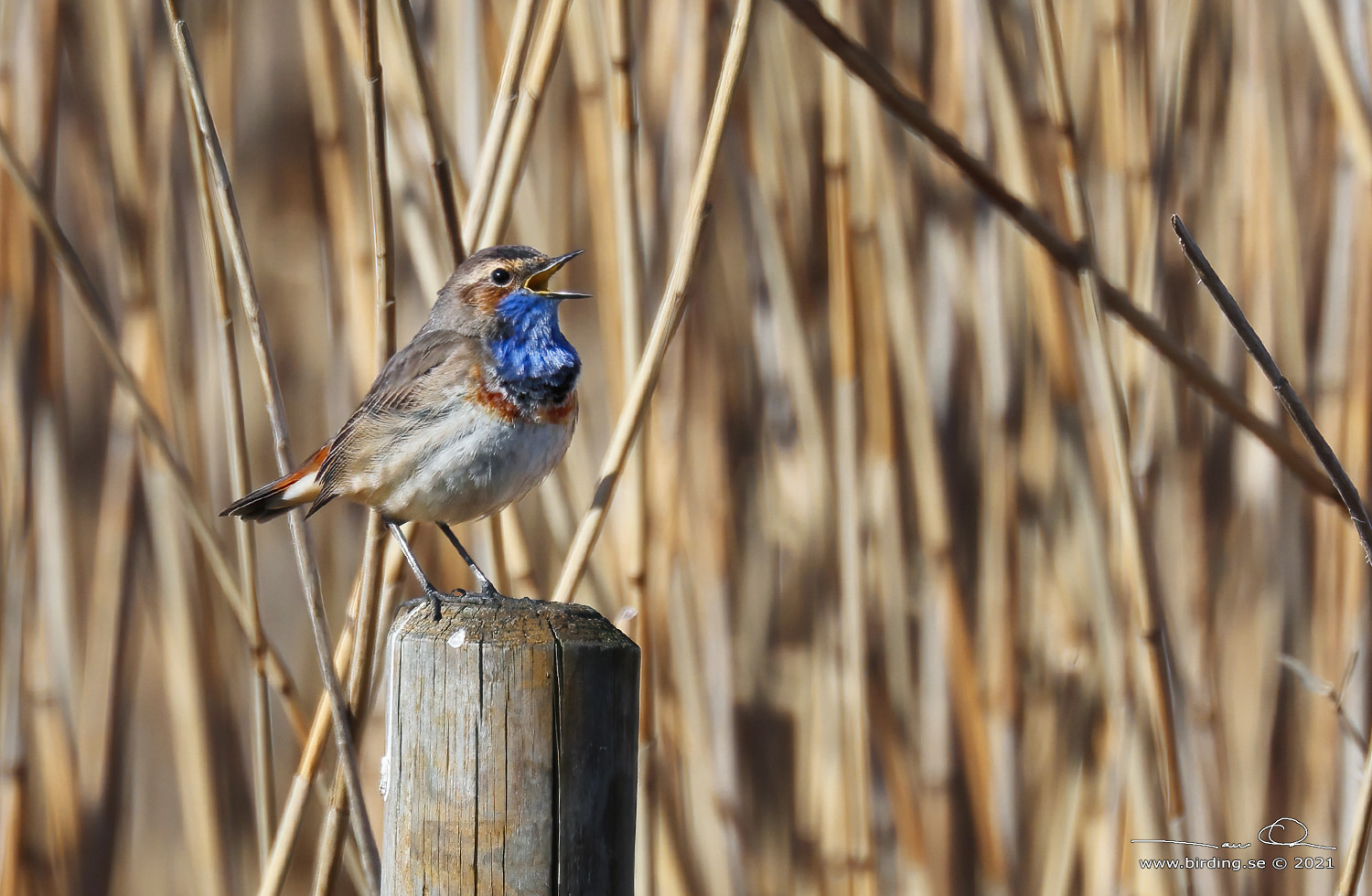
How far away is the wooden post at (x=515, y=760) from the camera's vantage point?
1.07 meters

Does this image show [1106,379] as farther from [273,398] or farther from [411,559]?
[273,398]

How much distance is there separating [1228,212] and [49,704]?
2.34 m

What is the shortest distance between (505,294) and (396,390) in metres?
0.25

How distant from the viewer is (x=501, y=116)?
165cm

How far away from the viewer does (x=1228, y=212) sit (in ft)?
7.14

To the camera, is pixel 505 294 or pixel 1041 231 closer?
pixel 1041 231

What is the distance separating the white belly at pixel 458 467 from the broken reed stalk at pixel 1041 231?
713 millimetres

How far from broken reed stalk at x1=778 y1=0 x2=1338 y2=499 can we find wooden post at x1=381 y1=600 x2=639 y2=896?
77cm

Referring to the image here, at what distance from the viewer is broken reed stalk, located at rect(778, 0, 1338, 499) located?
1.44 metres

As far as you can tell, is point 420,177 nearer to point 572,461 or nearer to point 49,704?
point 572,461

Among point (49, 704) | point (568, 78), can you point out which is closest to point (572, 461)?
point (568, 78)
